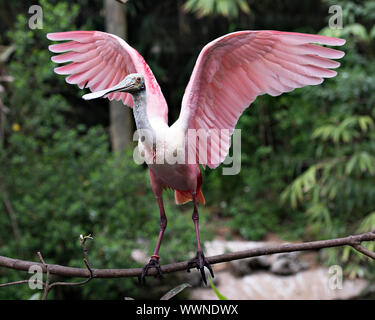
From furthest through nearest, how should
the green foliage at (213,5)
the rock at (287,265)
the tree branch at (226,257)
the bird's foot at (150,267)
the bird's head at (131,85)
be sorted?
the green foliage at (213,5) < the rock at (287,265) < the bird's foot at (150,267) < the tree branch at (226,257) < the bird's head at (131,85)

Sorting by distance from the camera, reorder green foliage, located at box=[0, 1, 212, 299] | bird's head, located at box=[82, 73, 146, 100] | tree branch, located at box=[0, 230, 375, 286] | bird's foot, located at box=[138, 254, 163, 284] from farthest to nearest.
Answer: green foliage, located at box=[0, 1, 212, 299] < bird's foot, located at box=[138, 254, 163, 284] < tree branch, located at box=[0, 230, 375, 286] < bird's head, located at box=[82, 73, 146, 100]

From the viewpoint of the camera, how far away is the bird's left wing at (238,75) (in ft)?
5.27

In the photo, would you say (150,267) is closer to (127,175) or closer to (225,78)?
(225,78)

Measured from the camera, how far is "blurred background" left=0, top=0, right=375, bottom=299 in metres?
4.41

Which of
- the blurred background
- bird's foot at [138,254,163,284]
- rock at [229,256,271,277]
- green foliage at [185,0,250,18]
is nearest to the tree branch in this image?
bird's foot at [138,254,163,284]

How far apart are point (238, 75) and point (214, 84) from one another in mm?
89

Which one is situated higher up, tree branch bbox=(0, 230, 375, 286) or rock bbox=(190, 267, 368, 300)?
tree branch bbox=(0, 230, 375, 286)

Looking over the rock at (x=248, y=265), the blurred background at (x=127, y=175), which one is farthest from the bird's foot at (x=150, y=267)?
the rock at (x=248, y=265)

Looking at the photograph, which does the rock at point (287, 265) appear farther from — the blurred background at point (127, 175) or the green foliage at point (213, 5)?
the green foliage at point (213, 5)

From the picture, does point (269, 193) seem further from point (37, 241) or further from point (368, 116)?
point (37, 241)

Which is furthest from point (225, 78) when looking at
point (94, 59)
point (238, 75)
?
point (94, 59)

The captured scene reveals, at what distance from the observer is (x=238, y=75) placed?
67.5 inches

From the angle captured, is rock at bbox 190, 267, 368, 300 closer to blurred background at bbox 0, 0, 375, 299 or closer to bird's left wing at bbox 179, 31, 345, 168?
blurred background at bbox 0, 0, 375, 299

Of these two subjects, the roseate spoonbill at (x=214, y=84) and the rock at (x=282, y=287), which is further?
the rock at (x=282, y=287)
